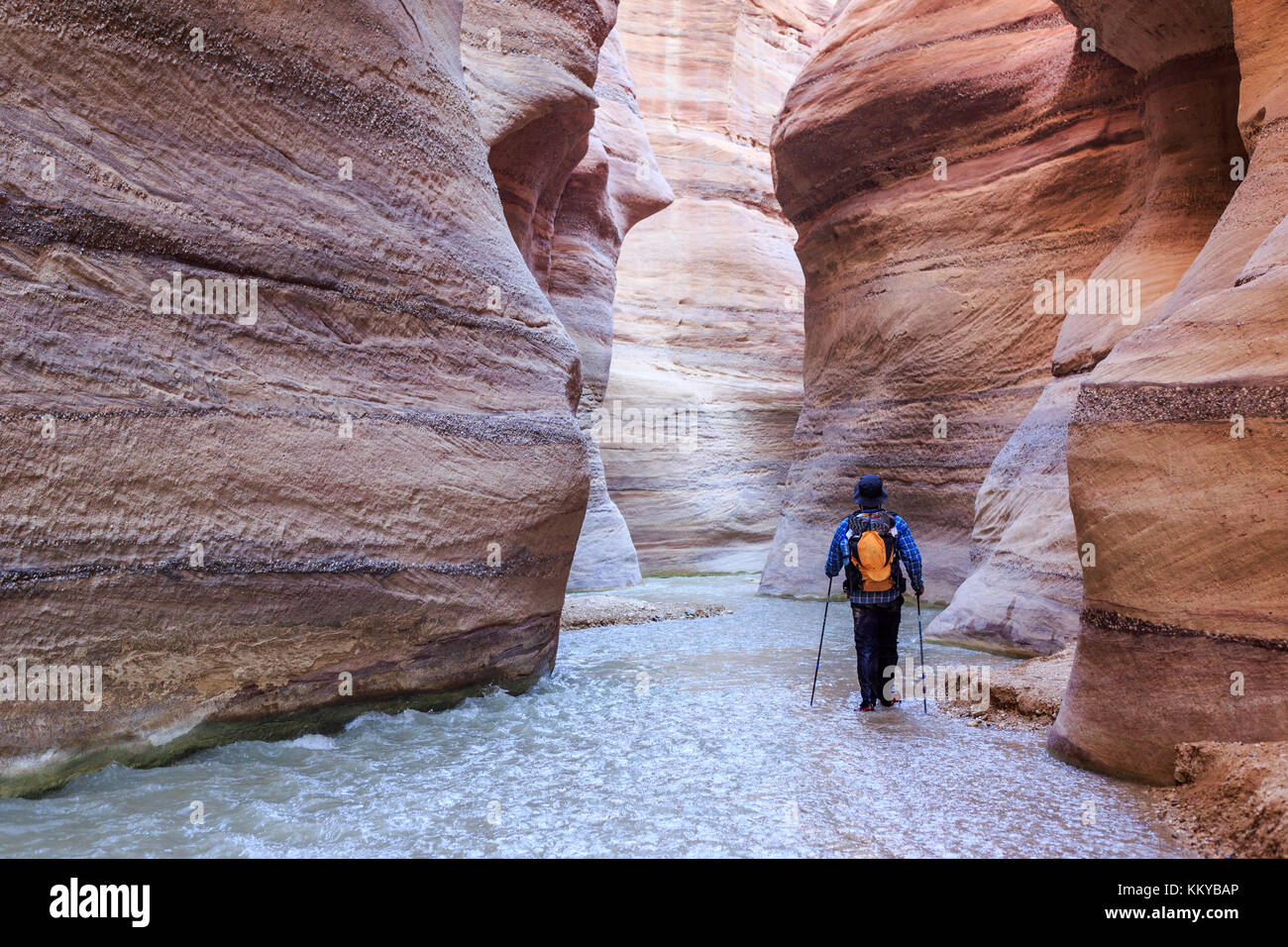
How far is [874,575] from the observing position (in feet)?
18.1

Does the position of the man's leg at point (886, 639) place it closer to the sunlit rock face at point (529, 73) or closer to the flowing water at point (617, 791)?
the flowing water at point (617, 791)

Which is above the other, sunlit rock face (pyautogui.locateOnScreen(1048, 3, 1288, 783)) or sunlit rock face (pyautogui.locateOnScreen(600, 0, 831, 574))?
sunlit rock face (pyautogui.locateOnScreen(600, 0, 831, 574))

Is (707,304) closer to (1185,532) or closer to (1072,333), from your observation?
(1072,333)

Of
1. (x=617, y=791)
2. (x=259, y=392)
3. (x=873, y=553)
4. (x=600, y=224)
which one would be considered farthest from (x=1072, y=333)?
(x=600, y=224)

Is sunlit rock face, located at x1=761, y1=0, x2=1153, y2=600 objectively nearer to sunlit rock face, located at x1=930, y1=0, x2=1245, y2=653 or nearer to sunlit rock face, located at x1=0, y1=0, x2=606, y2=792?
sunlit rock face, located at x1=930, y1=0, x2=1245, y2=653

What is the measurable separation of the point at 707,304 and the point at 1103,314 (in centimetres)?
1384

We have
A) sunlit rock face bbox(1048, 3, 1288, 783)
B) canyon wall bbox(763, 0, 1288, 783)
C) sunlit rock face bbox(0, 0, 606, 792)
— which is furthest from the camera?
sunlit rock face bbox(0, 0, 606, 792)

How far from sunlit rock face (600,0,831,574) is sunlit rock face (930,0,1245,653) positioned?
9.19 meters

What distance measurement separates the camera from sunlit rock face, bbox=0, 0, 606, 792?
4.07 m

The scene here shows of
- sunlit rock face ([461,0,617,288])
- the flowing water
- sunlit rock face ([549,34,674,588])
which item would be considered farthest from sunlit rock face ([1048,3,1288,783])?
sunlit rock face ([549,34,674,588])

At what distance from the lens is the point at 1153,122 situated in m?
9.03

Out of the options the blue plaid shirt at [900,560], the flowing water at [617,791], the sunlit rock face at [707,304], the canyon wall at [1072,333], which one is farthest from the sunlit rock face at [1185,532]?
the sunlit rock face at [707,304]

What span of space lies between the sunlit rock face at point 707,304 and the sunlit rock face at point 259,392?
11746mm
